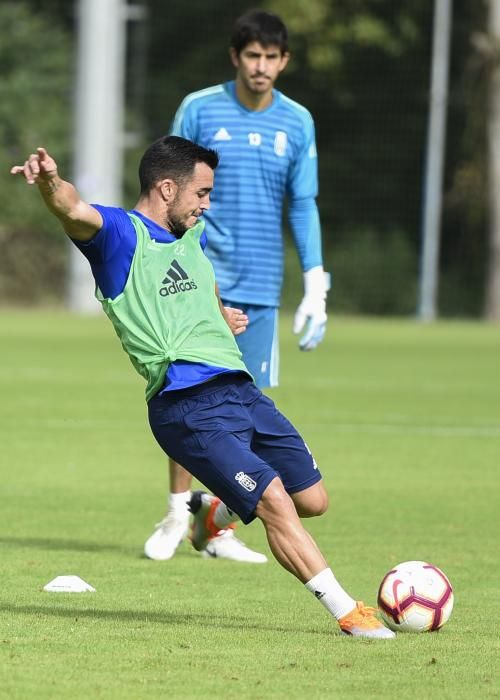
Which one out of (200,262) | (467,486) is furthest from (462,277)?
(200,262)

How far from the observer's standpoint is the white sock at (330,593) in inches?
247

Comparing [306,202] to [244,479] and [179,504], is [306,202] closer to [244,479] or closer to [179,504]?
[179,504]

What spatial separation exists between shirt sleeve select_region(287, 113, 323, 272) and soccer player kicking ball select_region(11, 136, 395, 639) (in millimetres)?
2473

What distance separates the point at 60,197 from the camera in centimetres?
618

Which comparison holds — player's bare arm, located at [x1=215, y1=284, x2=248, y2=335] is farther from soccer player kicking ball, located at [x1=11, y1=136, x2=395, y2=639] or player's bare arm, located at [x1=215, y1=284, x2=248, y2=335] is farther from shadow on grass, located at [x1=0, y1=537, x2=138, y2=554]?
shadow on grass, located at [x1=0, y1=537, x2=138, y2=554]

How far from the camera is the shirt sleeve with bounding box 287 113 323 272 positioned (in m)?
9.19

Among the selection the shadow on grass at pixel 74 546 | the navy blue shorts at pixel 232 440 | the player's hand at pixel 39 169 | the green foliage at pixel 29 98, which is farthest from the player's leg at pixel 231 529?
the green foliage at pixel 29 98

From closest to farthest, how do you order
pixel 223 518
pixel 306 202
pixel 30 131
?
pixel 223 518
pixel 306 202
pixel 30 131

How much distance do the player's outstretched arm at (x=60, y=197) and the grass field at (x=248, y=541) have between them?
156cm

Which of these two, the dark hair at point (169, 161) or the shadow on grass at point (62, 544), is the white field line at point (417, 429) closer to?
the shadow on grass at point (62, 544)

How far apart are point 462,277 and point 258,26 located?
28.0m

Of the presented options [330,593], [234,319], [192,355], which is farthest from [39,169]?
[330,593]

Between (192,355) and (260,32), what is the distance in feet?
9.93

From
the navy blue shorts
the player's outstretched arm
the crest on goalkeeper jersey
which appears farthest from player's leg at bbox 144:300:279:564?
the player's outstretched arm
